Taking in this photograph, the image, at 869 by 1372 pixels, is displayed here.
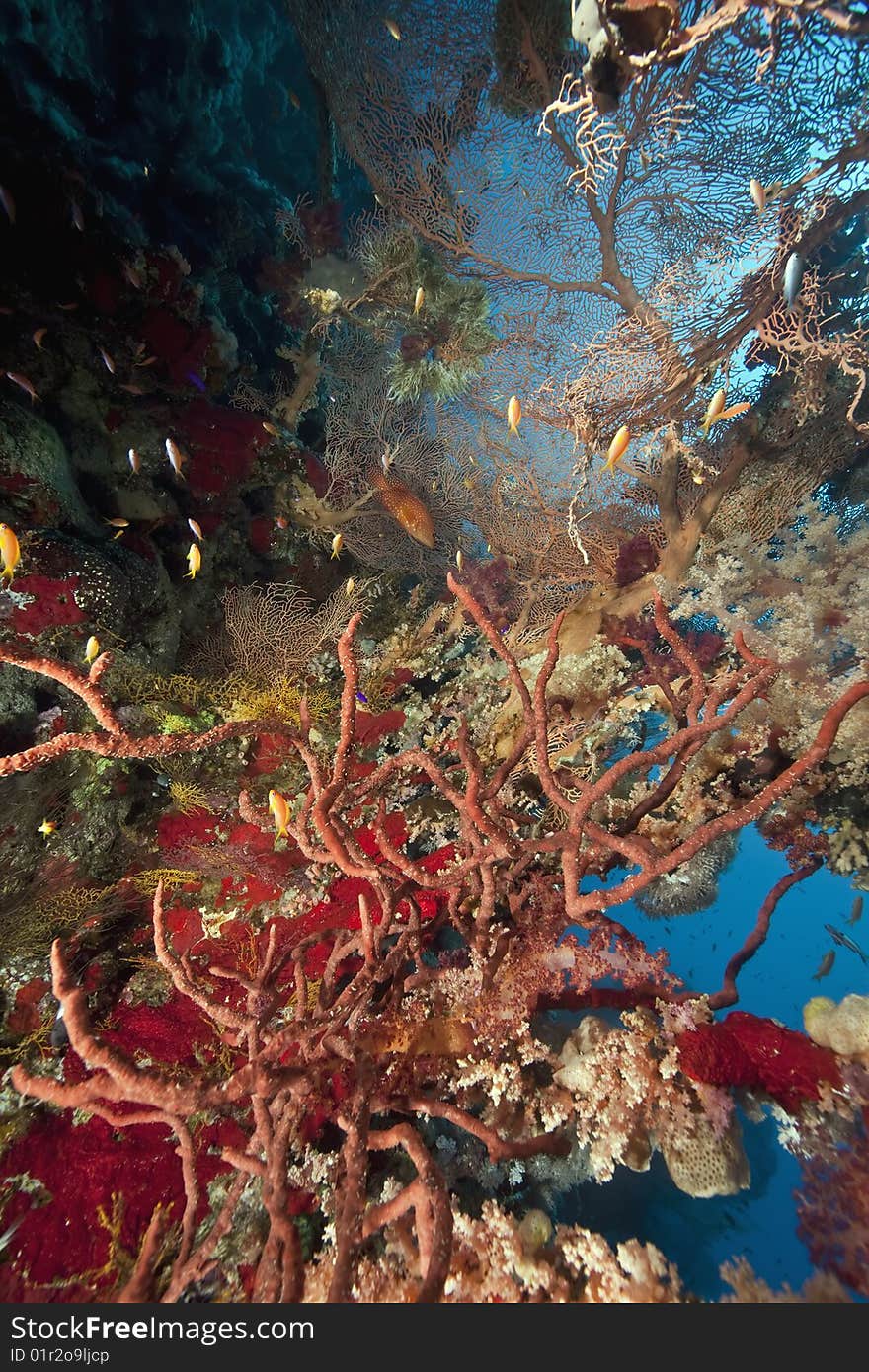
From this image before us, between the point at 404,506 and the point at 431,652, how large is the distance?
1.94 meters

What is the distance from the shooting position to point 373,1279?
2.19 meters

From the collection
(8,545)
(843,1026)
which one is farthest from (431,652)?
(843,1026)

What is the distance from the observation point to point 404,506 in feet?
22.0

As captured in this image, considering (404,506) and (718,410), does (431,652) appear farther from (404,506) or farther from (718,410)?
(718,410)

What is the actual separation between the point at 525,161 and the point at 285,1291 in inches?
363

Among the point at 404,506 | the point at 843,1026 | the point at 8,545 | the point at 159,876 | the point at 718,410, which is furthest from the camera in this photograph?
the point at 404,506

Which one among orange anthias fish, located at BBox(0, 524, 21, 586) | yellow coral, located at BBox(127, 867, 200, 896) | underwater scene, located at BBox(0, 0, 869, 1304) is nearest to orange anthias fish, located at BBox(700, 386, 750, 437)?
underwater scene, located at BBox(0, 0, 869, 1304)

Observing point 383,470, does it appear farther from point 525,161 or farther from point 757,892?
point 757,892

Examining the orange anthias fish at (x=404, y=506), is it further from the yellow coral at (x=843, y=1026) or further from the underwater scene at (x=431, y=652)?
the yellow coral at (x=843, y=1026)

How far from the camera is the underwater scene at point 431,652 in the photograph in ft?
7.79

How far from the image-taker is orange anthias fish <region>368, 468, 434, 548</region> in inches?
261

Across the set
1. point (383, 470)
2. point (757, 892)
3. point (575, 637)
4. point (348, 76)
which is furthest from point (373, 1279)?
point (757, 892)

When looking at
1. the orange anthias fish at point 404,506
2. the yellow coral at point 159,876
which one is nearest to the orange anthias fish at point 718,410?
the orange anthias fish at point 404,506

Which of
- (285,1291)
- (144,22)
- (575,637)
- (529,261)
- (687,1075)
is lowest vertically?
(285,1291)
